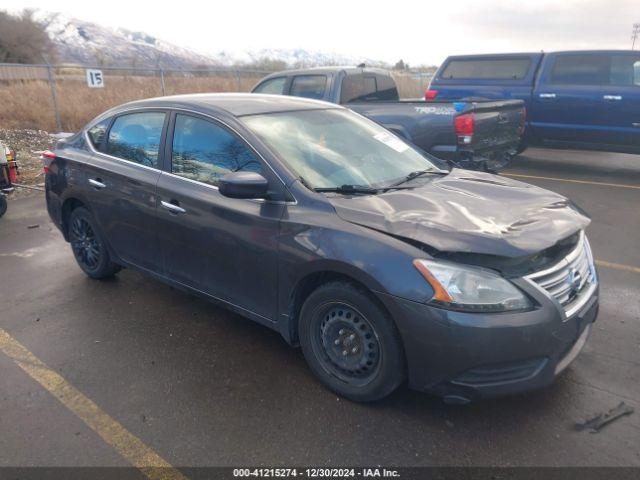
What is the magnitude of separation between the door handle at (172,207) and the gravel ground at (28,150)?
19.6 ft

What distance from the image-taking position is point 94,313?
4.25 m

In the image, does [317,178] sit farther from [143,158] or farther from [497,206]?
[143,158]

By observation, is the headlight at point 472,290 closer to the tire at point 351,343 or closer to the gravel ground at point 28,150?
the tire at point 351,343

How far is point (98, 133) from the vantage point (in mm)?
Result: 4672

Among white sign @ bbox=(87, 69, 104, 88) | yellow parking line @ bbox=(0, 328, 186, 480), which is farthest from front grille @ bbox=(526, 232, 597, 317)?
white sign @ bbox=(87, 69, 104, 88)

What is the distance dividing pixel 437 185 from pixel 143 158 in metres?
2.23

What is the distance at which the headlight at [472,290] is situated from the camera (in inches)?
101

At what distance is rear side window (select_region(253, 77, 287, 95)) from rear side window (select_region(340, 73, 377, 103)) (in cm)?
113

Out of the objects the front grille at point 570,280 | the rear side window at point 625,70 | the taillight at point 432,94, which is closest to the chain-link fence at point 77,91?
the taillight at point 432,94

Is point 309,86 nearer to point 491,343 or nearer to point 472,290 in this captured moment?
point 472,290

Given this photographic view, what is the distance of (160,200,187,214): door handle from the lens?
3.67m

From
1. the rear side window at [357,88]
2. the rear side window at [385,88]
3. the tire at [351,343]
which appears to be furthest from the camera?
the rear side window at [385,88]

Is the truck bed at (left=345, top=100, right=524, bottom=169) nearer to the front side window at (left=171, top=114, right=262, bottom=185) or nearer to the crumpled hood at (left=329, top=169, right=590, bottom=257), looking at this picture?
the crumpled hood at (left=329, top=169, right=590, bottom=257)

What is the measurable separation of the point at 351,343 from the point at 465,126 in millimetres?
4957
